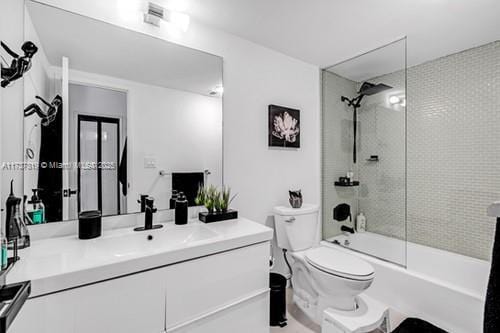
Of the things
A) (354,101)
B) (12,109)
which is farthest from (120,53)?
(354,101)

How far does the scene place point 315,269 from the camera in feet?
5.88

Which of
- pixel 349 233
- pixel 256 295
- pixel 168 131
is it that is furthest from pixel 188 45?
pixel 349 233

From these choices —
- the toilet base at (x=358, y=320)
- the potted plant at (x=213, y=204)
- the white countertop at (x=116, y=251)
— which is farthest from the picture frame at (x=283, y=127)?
the toilet base at (x=358, y=320)

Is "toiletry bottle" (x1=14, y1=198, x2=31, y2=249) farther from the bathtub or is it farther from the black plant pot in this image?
the bathtub

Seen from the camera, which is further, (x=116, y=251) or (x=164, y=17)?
(x=164, y=17)

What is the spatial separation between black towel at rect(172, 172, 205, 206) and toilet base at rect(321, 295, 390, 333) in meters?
1.27

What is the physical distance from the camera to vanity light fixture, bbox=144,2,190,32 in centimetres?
158

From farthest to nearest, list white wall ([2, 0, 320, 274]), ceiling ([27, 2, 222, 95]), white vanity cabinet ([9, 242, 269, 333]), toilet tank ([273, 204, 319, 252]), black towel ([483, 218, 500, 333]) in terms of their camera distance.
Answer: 1. toilet tank ([273, 204, 319, 252])
2. white wall ([2, 0, 320, 274])
3. ceiling ([27, 2, 222, 95])
4. white vanity cabinet ([9, 242, 269, 333])
5. black towel ([483, 218, 500, 333])

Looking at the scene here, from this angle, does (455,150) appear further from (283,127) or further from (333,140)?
(283,127)

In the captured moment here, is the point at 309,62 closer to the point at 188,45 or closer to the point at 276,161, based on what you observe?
the point at 276,161

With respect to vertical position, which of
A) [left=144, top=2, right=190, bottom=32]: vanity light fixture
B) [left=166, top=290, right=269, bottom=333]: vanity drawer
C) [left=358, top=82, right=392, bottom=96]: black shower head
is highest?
[left=144, top=2, right=190, bottom=32]: vanity light fixture

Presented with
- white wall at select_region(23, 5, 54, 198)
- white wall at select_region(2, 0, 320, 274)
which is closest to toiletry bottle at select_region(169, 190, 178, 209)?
white wall at select_region(2, 0, 320, 274)

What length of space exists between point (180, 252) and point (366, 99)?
2474 mm

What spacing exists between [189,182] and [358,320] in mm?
1522
